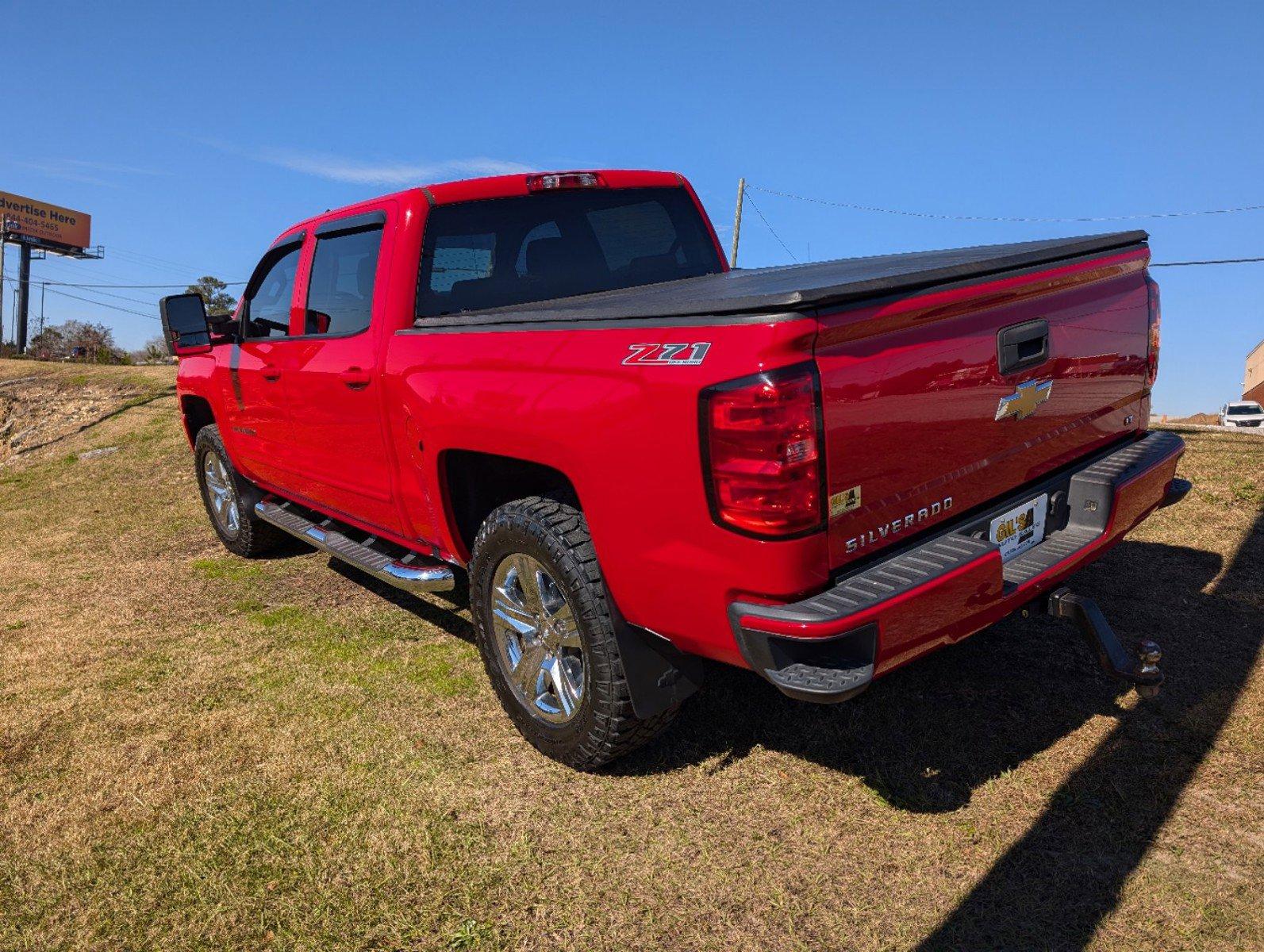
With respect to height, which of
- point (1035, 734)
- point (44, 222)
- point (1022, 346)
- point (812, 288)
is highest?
point (44, 222)

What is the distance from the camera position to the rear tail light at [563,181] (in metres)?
4.30

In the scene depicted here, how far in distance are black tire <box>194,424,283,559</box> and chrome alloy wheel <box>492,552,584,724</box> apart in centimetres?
344

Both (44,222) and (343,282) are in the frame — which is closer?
(343,282)

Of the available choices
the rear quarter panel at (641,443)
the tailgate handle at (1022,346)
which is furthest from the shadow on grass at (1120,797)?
the tailgate handle at (1022,346)

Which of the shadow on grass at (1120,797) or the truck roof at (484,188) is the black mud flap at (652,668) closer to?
the shadow on grass at (1120,797)

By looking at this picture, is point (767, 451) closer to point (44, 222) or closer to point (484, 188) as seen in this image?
point (484, 188)

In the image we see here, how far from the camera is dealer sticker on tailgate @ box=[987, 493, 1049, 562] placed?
2.95m

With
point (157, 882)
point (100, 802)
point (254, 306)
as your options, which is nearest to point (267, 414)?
point (254, 306)

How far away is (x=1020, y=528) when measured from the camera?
304 centimetres

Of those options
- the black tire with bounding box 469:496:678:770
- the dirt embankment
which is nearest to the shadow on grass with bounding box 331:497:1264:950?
the black tire with bounding box 469:496:678:770

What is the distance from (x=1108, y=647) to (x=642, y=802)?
5.24 feet

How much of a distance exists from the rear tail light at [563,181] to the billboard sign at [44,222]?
71264 mm

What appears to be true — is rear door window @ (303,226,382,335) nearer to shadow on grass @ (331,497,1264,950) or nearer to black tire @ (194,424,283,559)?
shadow on grass @ (331,497,1264,950)

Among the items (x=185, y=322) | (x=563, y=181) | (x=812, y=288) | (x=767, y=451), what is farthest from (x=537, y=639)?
(x=185, y=322)
